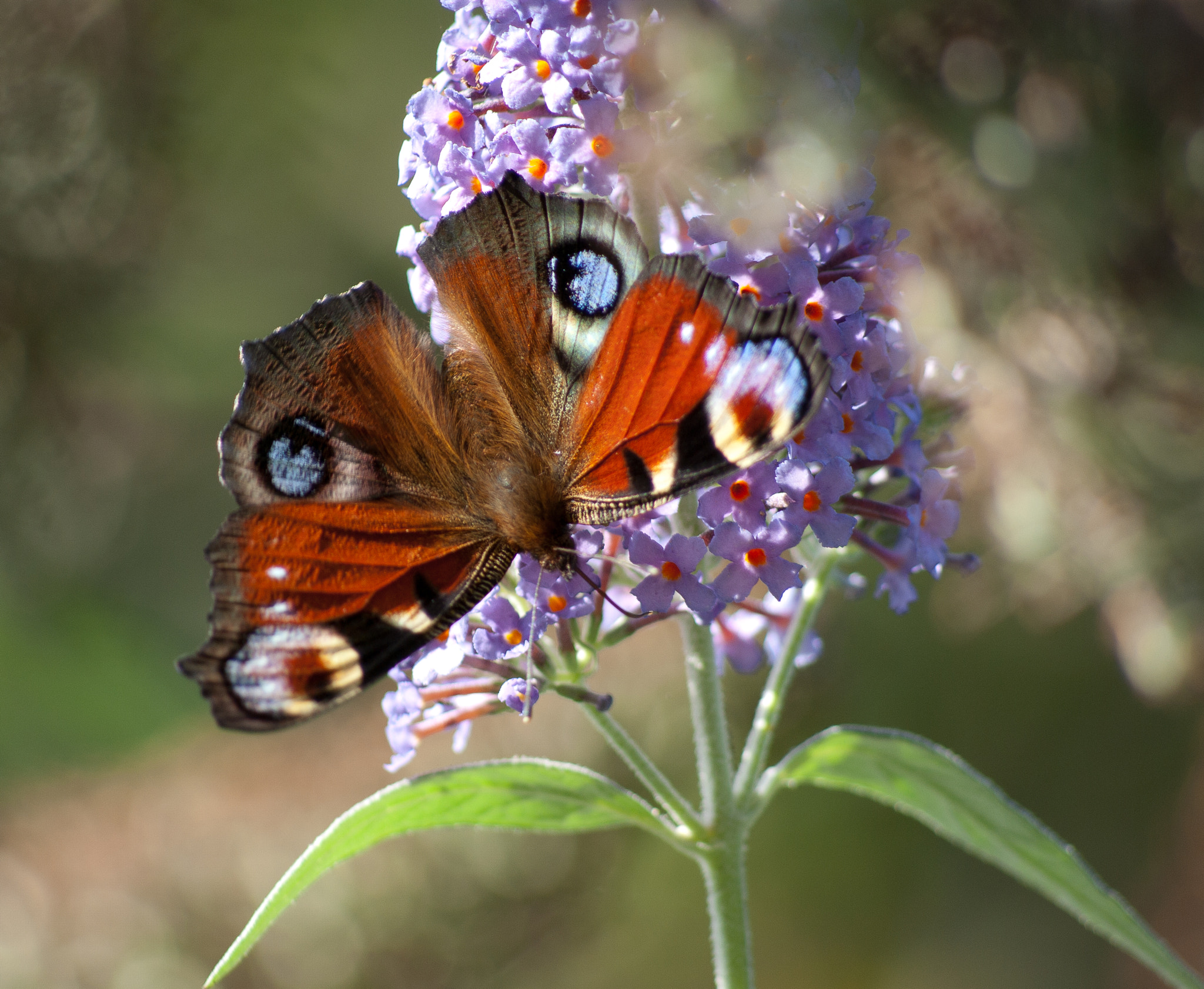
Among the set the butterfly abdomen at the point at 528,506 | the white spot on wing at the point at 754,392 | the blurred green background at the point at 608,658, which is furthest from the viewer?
the blurred green background at the point at 608,658

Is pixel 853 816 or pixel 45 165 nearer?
pixel 45 165

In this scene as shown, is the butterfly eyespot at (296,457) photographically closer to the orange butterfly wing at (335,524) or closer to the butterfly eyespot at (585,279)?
the orange butterfly wing at (335,524)

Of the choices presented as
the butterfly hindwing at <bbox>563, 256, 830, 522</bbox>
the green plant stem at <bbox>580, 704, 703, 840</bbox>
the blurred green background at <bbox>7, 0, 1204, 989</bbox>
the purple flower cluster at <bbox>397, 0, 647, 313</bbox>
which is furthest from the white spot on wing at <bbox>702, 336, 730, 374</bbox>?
the blurred green background at <bbox>7, 0, 1204, 989</bbox>

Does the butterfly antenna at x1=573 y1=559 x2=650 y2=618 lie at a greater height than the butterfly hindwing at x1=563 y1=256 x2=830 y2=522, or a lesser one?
lesser

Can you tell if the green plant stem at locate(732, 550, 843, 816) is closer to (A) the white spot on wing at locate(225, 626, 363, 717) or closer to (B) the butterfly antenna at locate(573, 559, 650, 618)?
(B) the butterfly antenna at locate(573, 559, 650, 618)

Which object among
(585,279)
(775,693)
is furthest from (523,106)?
(775,693)

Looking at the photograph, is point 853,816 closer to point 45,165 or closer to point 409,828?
point 409,828

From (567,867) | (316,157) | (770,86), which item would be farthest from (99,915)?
(770,86)

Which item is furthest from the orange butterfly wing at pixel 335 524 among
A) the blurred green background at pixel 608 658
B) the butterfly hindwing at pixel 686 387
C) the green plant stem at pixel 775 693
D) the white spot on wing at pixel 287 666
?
the blurred green background at pixel 608 658
